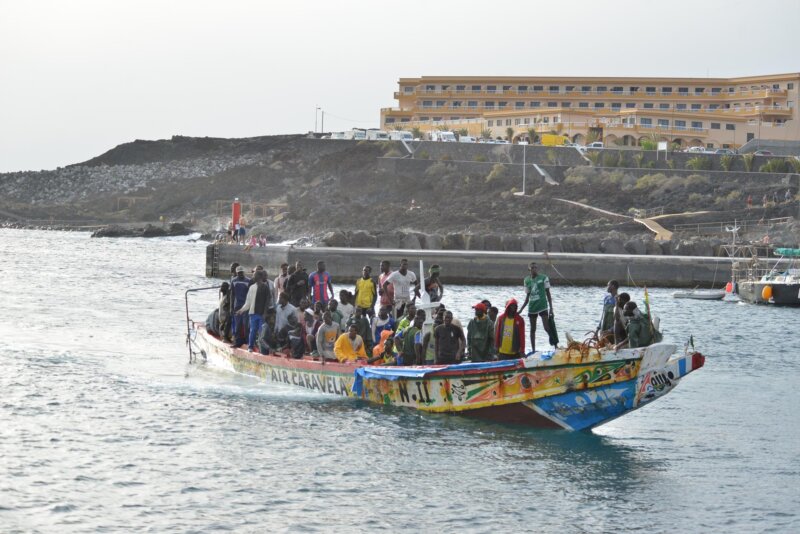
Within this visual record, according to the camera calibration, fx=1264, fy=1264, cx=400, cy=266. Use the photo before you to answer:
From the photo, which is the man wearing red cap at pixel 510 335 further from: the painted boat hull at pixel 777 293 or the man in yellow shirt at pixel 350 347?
the painted boat hull at pixel 777 293

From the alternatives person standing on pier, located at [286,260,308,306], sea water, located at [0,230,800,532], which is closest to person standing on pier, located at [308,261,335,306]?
person standing on pier, located at [286,260,308,306]

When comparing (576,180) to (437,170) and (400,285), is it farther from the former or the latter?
(400,285)

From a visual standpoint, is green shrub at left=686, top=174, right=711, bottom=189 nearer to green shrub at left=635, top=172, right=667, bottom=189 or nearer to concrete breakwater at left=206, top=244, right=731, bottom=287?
green shrub at left=635, top=172, right=667, bottom=189

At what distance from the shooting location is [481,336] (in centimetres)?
2025

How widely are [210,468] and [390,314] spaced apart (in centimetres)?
626

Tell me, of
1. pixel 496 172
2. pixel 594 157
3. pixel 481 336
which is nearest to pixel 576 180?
pixel 594 157

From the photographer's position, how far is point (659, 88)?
12306 cm

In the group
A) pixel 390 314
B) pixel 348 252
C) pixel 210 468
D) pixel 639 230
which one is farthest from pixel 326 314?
pixel 639 230

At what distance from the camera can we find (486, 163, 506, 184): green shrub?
9787 cm

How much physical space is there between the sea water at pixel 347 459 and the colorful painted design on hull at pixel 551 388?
1.19 feet

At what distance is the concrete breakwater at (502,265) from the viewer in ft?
190

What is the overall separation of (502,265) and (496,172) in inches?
1611

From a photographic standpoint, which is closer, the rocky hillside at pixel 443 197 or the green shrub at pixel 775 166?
the rocky hillside at pixel 443 197

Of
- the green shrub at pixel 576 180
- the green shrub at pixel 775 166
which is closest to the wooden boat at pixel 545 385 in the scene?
the green shrub at pixel 576 180
